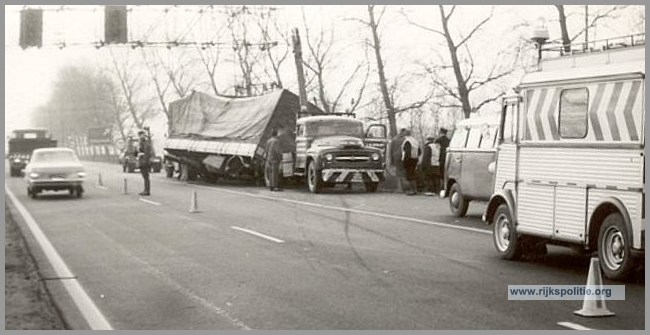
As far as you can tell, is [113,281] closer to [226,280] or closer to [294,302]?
[226,280]

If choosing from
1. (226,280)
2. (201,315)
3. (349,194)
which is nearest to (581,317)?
(201,315)

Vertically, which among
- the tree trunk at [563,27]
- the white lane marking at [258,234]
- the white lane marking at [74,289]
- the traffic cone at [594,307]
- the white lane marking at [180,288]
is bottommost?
the white lane marking at [74,289]

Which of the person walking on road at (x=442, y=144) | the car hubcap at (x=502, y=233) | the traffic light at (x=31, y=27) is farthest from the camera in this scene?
the person walking on road at (x=442, y=144)

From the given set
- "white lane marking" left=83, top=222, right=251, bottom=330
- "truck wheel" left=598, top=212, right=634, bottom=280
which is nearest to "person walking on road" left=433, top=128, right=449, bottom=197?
"white lane marking" left=83, top=222, right=251, bottom=330

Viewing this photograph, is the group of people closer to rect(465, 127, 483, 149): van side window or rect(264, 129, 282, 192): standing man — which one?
rect(264, 129, 282, 192): standing man

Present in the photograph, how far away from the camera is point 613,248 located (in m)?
10.4

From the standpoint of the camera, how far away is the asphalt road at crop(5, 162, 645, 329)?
8.62 metres

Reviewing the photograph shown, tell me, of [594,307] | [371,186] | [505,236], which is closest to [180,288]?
[505,236]

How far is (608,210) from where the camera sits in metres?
10.4

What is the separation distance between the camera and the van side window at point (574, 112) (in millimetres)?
10734

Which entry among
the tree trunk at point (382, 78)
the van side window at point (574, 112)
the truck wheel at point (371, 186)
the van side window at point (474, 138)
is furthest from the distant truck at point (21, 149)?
the van side window at point (574, 112)

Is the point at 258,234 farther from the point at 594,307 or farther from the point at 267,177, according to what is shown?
the point at 267,177

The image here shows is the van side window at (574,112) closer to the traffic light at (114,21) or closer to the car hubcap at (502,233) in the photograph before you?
the car hubcap at (502,233)

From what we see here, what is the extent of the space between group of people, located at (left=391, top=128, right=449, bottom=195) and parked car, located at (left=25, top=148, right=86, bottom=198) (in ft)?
27.2
